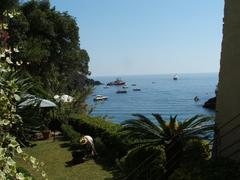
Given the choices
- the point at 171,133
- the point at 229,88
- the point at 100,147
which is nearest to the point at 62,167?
the point at 100,147

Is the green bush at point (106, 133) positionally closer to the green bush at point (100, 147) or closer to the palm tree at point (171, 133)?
the green bush at point (100, 147)

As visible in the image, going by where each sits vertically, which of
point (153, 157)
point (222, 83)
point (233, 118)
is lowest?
point (153, 157)

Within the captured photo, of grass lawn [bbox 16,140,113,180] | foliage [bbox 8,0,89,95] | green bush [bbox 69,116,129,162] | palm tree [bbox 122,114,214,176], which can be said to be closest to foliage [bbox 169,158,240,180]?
palm tree [bbox 122,114,214,176]

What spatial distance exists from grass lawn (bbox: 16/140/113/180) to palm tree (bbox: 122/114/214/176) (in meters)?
2.45

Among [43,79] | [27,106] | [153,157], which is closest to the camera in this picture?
[153,157]

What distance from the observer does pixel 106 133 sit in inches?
703

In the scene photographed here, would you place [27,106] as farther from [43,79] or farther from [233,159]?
[43,79]

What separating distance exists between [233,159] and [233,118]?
2.58 ft

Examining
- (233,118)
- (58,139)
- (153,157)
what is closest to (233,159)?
(233,118)

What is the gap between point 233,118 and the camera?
8758 mm

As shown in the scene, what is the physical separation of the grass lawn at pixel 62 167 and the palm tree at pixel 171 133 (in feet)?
8.03

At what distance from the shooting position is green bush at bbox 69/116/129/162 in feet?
52.3

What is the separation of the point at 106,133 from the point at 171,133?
7.82 meters

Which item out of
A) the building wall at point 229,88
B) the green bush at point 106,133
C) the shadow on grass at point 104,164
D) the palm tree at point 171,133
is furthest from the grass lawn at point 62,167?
the building wall at point 229,88
